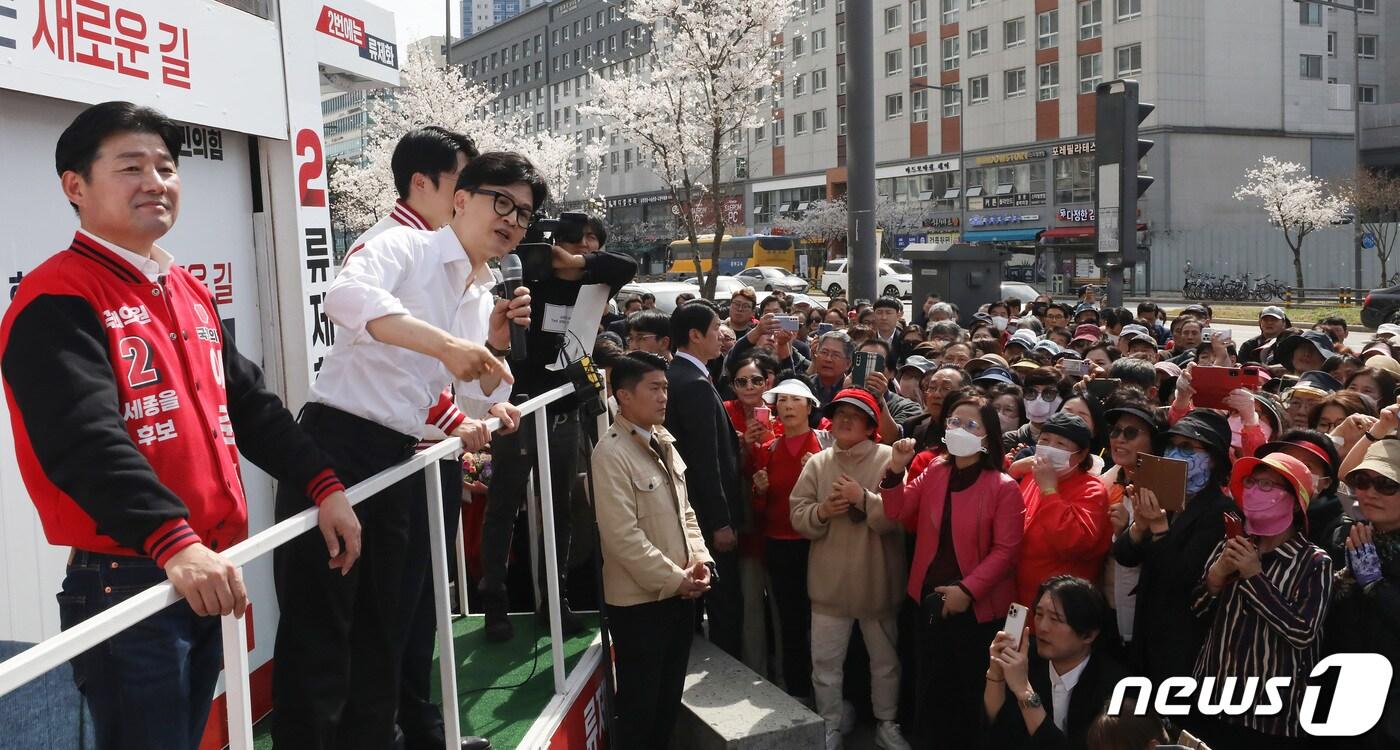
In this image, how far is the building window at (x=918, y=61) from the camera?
53.0m

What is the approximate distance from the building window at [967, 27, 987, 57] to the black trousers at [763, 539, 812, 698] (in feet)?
157

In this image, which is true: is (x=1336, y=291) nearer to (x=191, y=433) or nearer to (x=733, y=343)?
(x=733, y=343)

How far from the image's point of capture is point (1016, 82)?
48.9 meters

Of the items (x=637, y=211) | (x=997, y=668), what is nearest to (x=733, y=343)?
(x=997, y=668)

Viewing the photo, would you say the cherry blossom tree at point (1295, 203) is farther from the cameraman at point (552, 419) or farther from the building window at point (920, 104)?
the cameraman at point (552, 419)

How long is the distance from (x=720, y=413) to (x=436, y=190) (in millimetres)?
2499

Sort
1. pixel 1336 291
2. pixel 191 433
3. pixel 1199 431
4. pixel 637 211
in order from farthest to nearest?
pixel 637 211 < pixel 1336 291 < pixel 1199 431 < pixel 191 433

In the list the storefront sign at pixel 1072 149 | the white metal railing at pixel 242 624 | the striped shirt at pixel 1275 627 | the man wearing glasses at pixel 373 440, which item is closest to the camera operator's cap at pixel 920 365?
the striped shirt at pixel 1275 627

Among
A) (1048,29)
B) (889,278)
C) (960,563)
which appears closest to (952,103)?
(1048,29)

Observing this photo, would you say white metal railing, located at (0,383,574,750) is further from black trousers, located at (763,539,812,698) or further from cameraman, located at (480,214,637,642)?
black trousers, located at (763,539,812,698)

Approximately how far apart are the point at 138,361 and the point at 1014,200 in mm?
49258

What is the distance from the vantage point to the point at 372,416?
3.05m

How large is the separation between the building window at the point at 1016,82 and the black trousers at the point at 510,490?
4723 centimetres

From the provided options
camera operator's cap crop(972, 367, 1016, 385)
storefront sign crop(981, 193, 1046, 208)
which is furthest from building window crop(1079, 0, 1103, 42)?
camera operator's cap crop(972, 367, 1016, 385)
